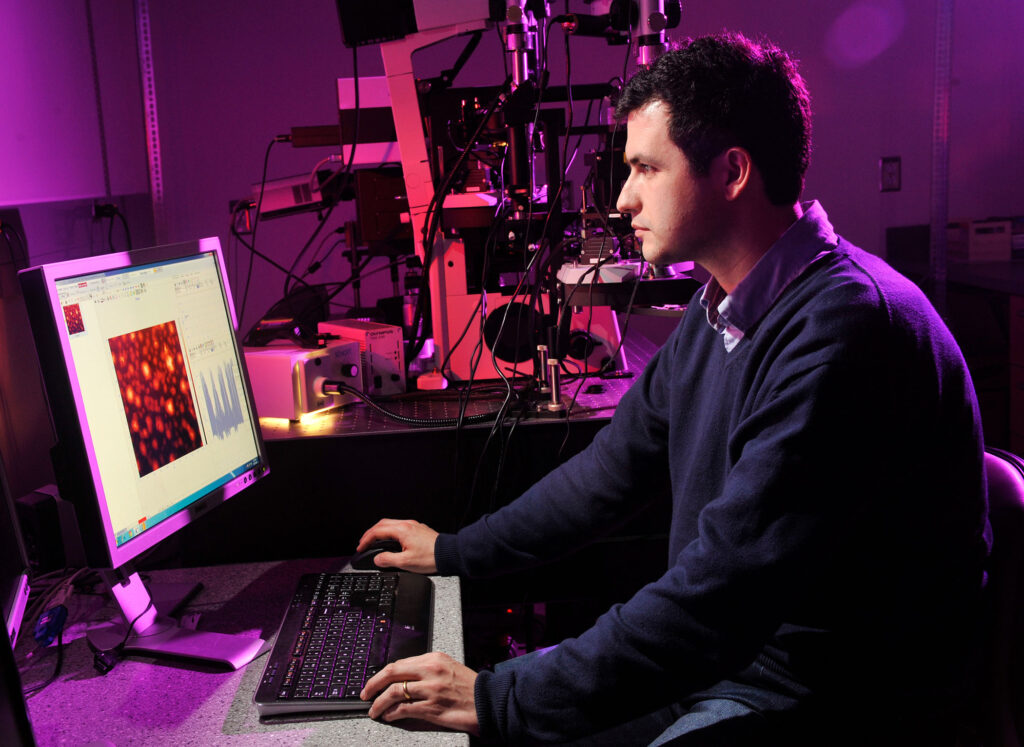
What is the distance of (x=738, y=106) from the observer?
3.48 feet

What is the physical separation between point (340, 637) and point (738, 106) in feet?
2.78

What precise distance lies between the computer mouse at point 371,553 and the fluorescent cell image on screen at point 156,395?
0.32 m

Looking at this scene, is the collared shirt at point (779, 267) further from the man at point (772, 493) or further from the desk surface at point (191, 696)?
the desk surface at point (191, 696)

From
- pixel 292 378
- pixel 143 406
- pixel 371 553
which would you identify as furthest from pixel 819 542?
pixel 292 378

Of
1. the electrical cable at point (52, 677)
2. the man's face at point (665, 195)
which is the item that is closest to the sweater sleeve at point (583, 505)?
the man's face at point (665, 195)

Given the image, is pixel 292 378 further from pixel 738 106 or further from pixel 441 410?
pixel 738 106

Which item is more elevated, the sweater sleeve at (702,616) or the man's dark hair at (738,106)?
the man's dark hair at (738,106)

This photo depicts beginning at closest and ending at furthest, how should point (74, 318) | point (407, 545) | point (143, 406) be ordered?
1. point (74, 318)
2. point (143, 406)
3. point (407, 545)

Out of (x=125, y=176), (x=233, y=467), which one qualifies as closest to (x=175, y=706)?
(x=233, y=467)

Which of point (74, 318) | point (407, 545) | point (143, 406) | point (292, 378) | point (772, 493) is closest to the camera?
point (772, 493)

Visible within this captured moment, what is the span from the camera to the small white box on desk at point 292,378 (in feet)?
5.59

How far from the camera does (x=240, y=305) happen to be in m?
3.65

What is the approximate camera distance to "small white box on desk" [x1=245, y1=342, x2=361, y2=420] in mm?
1705

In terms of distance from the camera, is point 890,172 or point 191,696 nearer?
point 191,696
